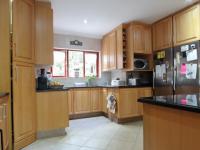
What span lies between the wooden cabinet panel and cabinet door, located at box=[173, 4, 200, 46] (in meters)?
2.63

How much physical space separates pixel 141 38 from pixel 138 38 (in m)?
0.10

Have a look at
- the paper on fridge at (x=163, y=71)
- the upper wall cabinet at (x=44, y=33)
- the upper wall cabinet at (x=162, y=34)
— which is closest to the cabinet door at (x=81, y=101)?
the upper wall cabinet at (x=44, y=33)

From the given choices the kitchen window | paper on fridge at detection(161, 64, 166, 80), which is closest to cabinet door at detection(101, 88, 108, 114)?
the kitchen window

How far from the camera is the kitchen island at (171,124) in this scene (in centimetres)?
106

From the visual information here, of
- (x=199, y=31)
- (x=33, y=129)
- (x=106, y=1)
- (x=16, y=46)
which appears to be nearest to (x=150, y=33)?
(x=199, y=31)

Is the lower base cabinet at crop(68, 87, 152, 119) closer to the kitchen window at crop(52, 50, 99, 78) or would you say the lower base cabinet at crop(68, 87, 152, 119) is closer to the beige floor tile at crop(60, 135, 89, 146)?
the kitchen window at crop(52, 50, 99, 78)

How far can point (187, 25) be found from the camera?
330cm

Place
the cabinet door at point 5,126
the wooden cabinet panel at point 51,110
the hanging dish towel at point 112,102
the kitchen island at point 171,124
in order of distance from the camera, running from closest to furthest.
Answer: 1. the kitchen island at point 171,124
2. the cabinet door at point 5,126
3. the wooden cabinet panel at point 51,110
4. the hanging dish towel at point 112,102

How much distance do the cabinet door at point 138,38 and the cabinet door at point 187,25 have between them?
0.84 m

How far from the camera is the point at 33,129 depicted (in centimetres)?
282

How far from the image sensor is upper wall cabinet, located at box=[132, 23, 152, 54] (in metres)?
4.12

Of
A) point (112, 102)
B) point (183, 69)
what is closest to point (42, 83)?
point (112, 102)

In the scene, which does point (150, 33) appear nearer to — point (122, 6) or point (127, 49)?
point (127, 49)

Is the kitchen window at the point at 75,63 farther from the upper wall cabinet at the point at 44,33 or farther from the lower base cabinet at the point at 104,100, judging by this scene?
the upper wall cabinet at the point at 44,33
